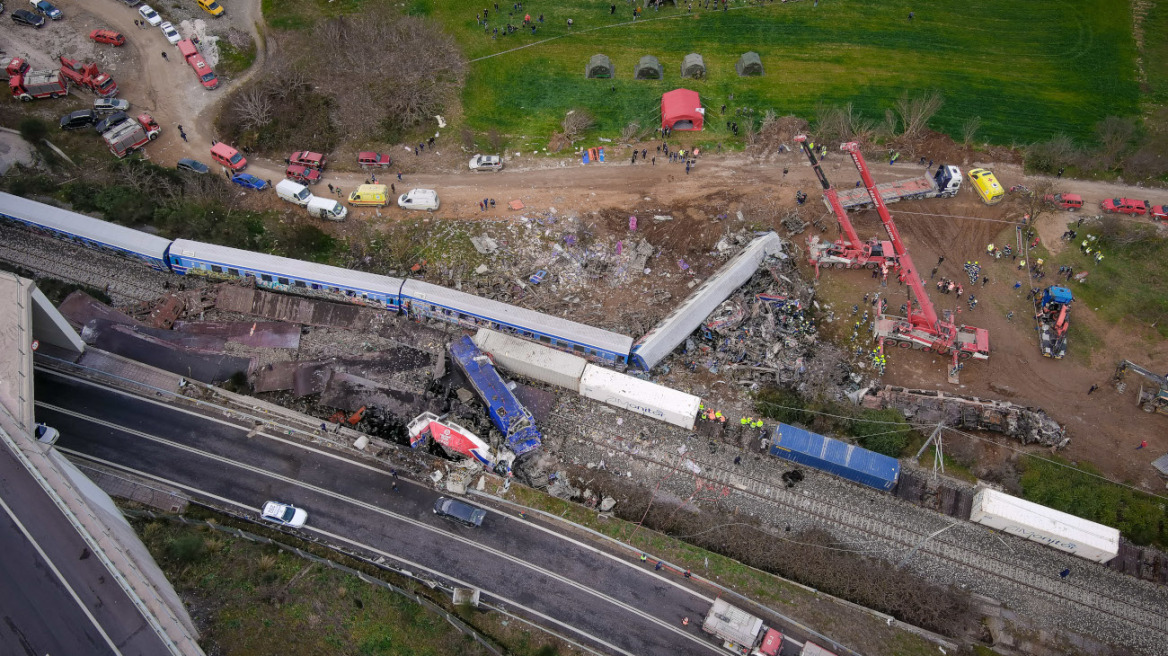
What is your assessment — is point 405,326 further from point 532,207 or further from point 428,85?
point 428,85

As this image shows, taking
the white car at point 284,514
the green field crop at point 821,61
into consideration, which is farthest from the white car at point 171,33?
the white car at point 284,514

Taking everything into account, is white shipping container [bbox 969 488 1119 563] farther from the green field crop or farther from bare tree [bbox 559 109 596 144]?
bare tree [bbox 559 109 596 144]

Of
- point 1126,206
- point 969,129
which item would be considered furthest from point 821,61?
point 1126,206

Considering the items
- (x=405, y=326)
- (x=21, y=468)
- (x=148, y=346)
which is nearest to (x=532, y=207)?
(x=405, y=326)

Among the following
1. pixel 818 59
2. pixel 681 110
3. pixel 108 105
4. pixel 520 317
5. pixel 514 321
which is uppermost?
pixel 818 59

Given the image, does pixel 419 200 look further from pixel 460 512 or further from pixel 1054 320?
pixel 1054 320

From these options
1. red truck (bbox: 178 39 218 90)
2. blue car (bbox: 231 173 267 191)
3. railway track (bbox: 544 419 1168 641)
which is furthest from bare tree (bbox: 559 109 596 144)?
red truck (bbox: 178 39 218 90)

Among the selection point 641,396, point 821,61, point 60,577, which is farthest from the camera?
point 821,61
